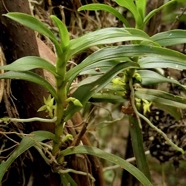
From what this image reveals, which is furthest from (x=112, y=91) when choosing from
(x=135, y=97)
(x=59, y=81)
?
(x=59, y=81)

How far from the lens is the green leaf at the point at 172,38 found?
654 millimetres

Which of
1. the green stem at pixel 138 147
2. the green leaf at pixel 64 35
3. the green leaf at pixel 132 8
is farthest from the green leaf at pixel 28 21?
the green stem at pixel 138 147

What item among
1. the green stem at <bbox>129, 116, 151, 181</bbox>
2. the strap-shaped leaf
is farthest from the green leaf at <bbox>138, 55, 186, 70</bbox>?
the green stem at <bbox>129, 116, 151, 181</bbox>

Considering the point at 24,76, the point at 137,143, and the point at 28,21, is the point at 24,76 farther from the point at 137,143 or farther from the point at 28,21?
the point at 137,143

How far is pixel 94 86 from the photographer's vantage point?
0.65 m

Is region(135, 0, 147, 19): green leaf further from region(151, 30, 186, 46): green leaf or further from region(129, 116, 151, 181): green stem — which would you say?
region(129, 116, 151, 181): green stem

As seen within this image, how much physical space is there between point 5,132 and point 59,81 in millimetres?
128

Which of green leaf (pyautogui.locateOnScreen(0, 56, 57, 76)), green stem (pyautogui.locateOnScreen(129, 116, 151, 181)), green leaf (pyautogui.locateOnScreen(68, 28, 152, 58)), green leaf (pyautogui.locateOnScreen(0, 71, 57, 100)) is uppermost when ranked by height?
green leaf (pyautogui.locateOnScreen(68, 28, 152, 58))

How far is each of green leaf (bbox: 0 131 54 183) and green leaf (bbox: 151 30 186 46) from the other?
24 centimetres

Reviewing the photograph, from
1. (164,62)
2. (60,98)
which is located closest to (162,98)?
(164,62)

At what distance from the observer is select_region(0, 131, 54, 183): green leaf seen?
24.0 inches

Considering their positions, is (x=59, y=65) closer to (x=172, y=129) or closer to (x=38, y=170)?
(x=38, y=170)

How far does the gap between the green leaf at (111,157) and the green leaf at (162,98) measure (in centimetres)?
14

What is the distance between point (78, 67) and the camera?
616mm
